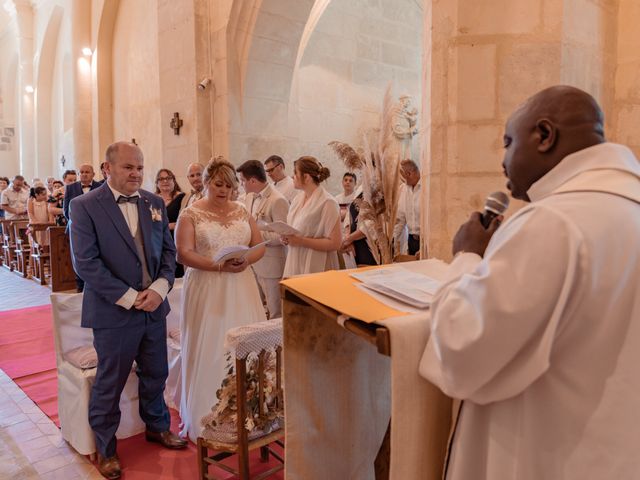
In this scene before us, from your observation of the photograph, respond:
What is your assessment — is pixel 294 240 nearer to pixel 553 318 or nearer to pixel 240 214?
pixel 240 214

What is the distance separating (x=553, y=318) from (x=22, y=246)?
33.4 ft

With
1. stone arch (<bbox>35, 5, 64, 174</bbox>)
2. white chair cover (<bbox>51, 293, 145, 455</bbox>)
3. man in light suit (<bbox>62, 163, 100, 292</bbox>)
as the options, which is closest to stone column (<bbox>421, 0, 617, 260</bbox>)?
white chair cover (<bbox>51, 293, 145, 455</bbox>)

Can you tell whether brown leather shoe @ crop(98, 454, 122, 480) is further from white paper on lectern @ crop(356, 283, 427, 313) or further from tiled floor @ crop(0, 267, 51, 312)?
tiled floor @ crop(0, 267, 51, 312)

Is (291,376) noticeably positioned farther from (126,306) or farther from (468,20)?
(468,20)

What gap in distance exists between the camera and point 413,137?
927 cm

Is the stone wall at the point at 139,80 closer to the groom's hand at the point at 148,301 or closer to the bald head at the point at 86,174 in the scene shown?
the bald head at the point at 86,174

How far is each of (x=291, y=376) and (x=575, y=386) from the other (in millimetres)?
786

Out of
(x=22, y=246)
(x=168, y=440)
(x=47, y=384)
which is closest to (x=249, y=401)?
(x=168, y=440)

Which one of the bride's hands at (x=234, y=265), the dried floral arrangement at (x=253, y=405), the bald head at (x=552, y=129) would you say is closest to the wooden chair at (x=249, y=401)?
the dried floral arrangement at (x=253, y=405)

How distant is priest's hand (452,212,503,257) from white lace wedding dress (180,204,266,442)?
206cm

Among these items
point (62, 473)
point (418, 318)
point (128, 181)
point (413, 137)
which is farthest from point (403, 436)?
point (413, 137)

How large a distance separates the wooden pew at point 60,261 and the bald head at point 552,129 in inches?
257

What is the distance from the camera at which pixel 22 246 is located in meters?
9.12

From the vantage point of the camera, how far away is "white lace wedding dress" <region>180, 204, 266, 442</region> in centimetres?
297
